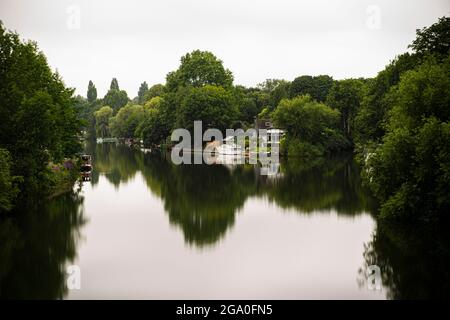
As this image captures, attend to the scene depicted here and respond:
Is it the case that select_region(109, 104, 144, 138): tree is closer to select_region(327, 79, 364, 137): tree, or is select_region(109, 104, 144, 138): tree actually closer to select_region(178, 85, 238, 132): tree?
select_region(178, 85, 238, 132): tree

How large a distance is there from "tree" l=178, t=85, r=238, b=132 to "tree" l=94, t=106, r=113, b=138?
7256cm

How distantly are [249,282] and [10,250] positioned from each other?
9160mm

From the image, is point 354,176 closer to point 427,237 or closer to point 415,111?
point 415,111

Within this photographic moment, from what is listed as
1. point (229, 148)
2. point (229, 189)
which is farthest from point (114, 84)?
point (229, 189)

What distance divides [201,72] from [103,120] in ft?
223

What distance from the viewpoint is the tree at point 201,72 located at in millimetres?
92188

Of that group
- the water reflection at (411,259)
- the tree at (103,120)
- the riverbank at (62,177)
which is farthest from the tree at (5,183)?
the tree at (103,120)

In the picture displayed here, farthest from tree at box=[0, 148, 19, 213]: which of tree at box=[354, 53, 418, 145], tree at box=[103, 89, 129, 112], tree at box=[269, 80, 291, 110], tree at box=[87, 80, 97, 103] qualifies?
tree at box=[87, 80, 97, 103]

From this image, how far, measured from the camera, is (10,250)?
65.4 feet

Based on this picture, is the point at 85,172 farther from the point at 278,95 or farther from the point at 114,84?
the point at 114,84

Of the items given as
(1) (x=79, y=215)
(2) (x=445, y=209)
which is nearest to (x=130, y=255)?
(1) (x=79, y=215)

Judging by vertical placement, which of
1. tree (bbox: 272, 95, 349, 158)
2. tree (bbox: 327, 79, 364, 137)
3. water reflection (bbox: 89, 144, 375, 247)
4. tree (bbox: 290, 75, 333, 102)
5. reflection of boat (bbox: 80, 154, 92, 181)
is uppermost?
tree (bbox: 290, 75, 333, 102)

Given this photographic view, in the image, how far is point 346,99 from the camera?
85688 mm

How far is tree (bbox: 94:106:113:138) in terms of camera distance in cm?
15200
